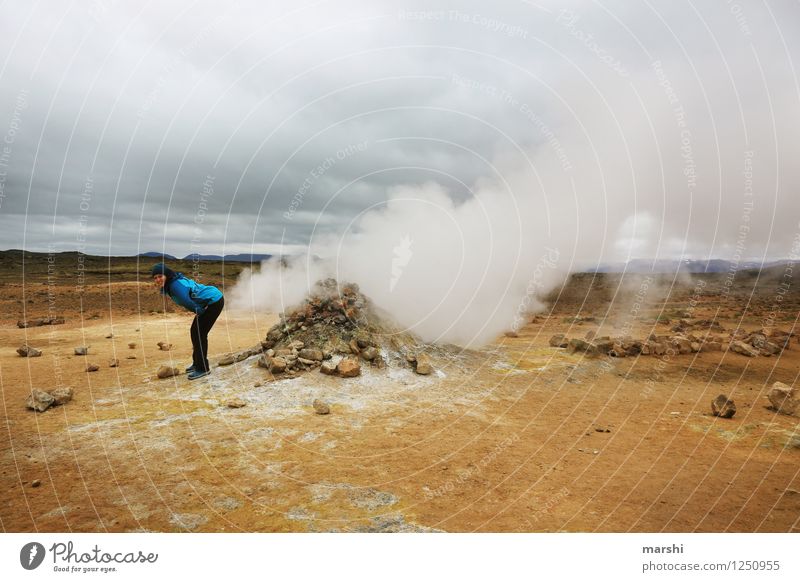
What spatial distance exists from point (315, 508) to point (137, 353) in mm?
12429

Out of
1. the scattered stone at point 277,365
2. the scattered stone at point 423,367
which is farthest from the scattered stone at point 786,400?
the scattered stone at point 277,365

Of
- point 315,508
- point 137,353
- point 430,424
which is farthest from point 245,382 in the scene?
point 137,353

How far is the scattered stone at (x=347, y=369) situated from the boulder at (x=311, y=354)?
0.66 meters

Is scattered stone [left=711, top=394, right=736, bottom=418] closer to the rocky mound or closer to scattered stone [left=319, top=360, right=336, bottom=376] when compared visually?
the rocky mound

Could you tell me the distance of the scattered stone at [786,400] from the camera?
32.3 feet

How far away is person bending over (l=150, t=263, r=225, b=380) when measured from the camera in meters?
10.9

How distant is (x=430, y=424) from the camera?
899 cm

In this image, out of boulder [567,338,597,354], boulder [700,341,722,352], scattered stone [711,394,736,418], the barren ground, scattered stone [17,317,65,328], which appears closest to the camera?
the barren ground

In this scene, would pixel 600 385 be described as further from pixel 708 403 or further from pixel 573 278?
pixel 573 278

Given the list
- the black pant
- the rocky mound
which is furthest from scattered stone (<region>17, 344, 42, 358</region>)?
the rocky mound

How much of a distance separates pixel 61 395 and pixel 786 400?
1738 cm

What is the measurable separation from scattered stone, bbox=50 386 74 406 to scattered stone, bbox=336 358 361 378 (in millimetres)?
6315

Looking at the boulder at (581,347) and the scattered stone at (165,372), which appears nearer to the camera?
the scattered stone at (165,372)

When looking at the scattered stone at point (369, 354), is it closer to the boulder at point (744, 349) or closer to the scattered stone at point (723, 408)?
the scattered stone at point (723, 408)
